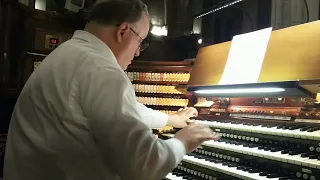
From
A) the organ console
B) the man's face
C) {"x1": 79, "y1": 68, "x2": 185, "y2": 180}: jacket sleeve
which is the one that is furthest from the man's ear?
the organ console

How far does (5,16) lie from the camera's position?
421cm

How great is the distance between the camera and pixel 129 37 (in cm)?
181

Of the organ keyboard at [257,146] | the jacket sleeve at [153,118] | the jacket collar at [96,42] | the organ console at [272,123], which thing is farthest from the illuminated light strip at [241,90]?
the jacket collar at [96,42]

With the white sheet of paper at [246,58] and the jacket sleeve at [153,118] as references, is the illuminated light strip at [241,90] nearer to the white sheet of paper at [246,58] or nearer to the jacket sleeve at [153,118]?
the white sheet of paper at [246,58]

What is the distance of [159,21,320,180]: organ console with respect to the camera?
7.17ft

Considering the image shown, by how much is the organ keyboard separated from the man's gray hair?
1.17 m

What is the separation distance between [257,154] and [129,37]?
115cm

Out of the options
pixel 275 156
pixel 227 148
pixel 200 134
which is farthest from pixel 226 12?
pixel 200 134

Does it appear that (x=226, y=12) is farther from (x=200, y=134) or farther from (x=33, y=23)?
(x=200, y=134)

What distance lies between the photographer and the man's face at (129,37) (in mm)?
1771

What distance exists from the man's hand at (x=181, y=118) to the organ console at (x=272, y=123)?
139mm

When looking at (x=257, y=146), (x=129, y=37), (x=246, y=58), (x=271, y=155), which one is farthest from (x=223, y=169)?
(x=129, y=37)

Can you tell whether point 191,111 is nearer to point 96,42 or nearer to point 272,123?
point 272,123

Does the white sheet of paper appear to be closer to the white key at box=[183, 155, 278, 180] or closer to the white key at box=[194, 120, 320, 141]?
the white key at box=[194, 120, 320, 141]
